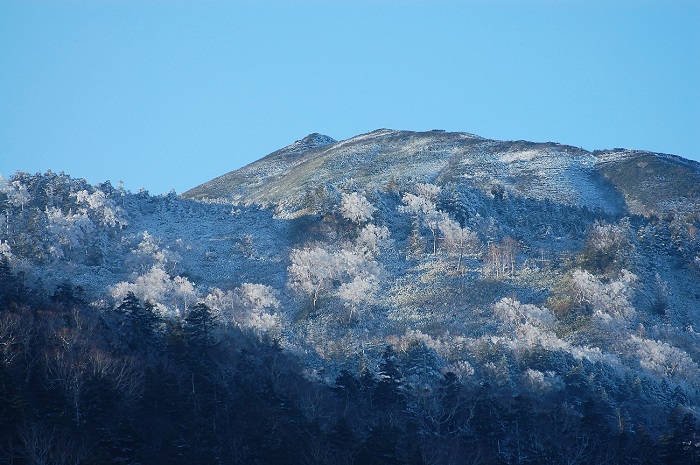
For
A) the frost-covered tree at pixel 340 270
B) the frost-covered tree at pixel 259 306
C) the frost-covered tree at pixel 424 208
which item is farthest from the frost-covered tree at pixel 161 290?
the frost-covered tree at pixel 424 208

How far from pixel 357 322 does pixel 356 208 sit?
72.1 feet

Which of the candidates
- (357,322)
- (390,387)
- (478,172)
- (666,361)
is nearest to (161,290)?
(357,322)

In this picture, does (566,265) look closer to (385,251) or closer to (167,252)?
(385,251)

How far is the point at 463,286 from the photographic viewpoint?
74.0 meters

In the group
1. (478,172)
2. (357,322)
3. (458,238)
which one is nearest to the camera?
(357,322)

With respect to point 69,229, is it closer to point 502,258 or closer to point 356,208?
point 356,208

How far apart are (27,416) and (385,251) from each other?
50.4 m

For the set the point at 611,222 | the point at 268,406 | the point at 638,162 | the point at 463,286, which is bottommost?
the point at 268,406

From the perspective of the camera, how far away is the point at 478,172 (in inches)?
4710

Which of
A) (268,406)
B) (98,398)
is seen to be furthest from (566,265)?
(98,398)

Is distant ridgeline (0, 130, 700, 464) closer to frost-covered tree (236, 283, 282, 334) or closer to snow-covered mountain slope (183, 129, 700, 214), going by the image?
frost-covered tree (236, 283, 282, 334)

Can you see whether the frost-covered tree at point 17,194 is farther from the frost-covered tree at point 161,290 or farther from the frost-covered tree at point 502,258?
the frost-covered tree at point 502,258

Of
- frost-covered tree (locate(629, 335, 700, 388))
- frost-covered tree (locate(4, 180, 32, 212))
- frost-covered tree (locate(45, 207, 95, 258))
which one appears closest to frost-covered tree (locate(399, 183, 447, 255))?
frost-covered tree (locate(629, 335, 700, 388))

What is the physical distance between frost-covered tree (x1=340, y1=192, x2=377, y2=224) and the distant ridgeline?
0.87ft
